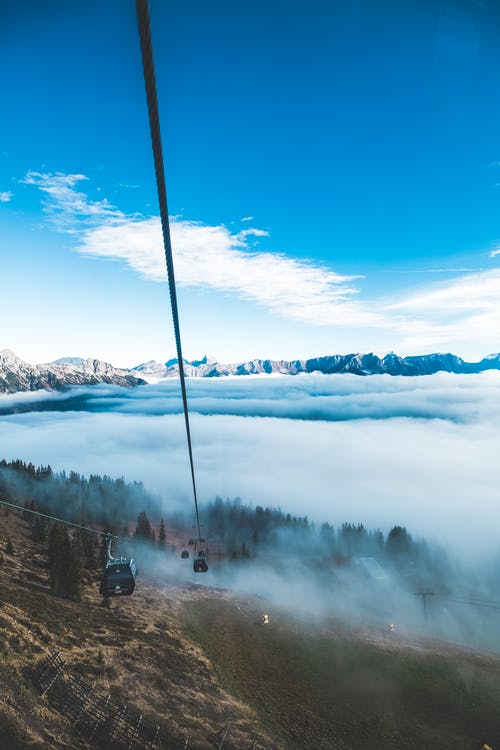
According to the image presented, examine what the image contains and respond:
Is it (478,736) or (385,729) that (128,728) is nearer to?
(385,729)

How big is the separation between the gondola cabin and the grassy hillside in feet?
46.5

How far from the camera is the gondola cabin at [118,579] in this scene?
161ft

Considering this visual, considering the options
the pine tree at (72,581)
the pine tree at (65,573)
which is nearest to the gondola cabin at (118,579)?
the pine tree at (72,581)

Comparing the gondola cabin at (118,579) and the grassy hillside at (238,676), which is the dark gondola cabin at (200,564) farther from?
the grassy hillside at (238,676)

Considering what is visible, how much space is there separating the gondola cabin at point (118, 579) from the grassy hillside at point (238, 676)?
1418 cm

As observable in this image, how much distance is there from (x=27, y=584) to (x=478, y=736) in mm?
125752

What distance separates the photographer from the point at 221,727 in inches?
2768

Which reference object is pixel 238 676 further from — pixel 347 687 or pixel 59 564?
pixel 59 564

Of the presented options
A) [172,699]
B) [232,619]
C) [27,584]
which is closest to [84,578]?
[27,584]

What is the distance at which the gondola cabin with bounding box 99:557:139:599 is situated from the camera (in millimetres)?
49188

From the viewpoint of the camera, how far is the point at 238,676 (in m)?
99.4

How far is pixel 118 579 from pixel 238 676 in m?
69.7

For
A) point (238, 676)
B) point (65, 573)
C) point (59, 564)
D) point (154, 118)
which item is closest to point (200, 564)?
point (238, 676)

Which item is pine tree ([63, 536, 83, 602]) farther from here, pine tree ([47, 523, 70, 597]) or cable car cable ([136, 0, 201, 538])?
cable car cable ([136, 0, 201, 538])
